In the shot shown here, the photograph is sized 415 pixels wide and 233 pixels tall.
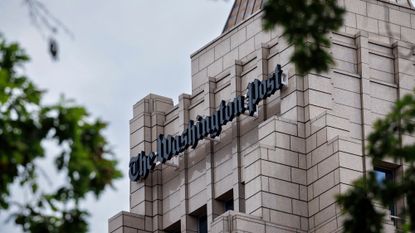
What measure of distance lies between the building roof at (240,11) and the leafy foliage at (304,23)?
38.6 meters

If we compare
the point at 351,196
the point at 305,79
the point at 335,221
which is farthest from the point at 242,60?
the point at 351,196

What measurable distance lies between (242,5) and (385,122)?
40.9 metres


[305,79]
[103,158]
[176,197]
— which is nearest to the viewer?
[103,158]

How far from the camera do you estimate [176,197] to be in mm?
68688

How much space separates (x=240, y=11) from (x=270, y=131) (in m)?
10.2

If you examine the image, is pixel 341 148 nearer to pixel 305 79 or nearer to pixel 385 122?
pixel 305 79

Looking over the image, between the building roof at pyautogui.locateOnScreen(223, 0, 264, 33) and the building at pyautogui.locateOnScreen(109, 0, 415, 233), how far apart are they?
75 millimetres

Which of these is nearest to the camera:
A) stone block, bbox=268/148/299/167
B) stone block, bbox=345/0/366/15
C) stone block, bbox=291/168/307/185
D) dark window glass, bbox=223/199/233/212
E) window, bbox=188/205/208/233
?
stone block, bbox=268/148/299/167

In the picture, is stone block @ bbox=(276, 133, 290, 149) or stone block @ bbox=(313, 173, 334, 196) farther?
stone block @ bbox=(276, 133, 290, 149)

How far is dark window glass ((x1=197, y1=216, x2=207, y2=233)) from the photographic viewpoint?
6706 cm

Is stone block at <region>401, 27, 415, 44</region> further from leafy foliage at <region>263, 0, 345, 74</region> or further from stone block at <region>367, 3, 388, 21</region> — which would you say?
leafy foliage at <region>263, 0, 345, 74</region>

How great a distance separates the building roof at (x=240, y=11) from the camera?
71.2 m

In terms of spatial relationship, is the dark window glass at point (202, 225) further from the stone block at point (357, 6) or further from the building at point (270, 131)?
the stone block at point (357, 6)

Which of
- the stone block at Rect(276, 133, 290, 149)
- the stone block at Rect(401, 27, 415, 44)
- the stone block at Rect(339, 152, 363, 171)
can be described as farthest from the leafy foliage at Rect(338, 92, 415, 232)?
the stone block at Rect(401, 27, 415, 44)
